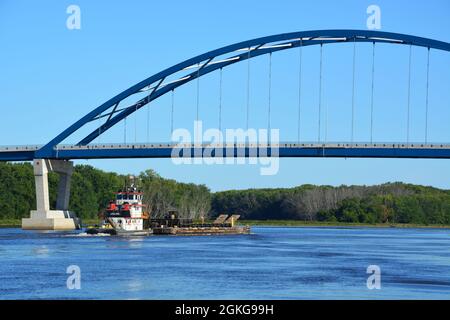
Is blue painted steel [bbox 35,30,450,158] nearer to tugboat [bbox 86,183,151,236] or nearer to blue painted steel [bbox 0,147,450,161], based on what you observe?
blue painted steel [bbox 0,147,450,161]

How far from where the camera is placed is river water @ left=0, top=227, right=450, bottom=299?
3728 centimetres

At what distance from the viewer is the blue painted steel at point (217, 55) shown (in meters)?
86.7

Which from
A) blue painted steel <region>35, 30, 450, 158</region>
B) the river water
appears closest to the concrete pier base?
blue painted steel <region>35, 30, 450, 158</region>

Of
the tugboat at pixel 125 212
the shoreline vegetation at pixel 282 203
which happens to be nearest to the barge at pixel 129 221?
the tugboat at pixel 125 212

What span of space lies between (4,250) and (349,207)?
10605 cm

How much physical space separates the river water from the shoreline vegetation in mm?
76241

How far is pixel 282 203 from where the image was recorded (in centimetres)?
16638

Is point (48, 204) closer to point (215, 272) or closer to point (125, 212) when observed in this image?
point (125, 212)

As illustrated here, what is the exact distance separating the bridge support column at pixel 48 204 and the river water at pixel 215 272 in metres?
33.7

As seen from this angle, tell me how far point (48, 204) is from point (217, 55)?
27118mm

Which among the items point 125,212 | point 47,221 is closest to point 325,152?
point 125,212

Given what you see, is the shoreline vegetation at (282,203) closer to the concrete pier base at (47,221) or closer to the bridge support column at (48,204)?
the bridge support column at (48,204)
